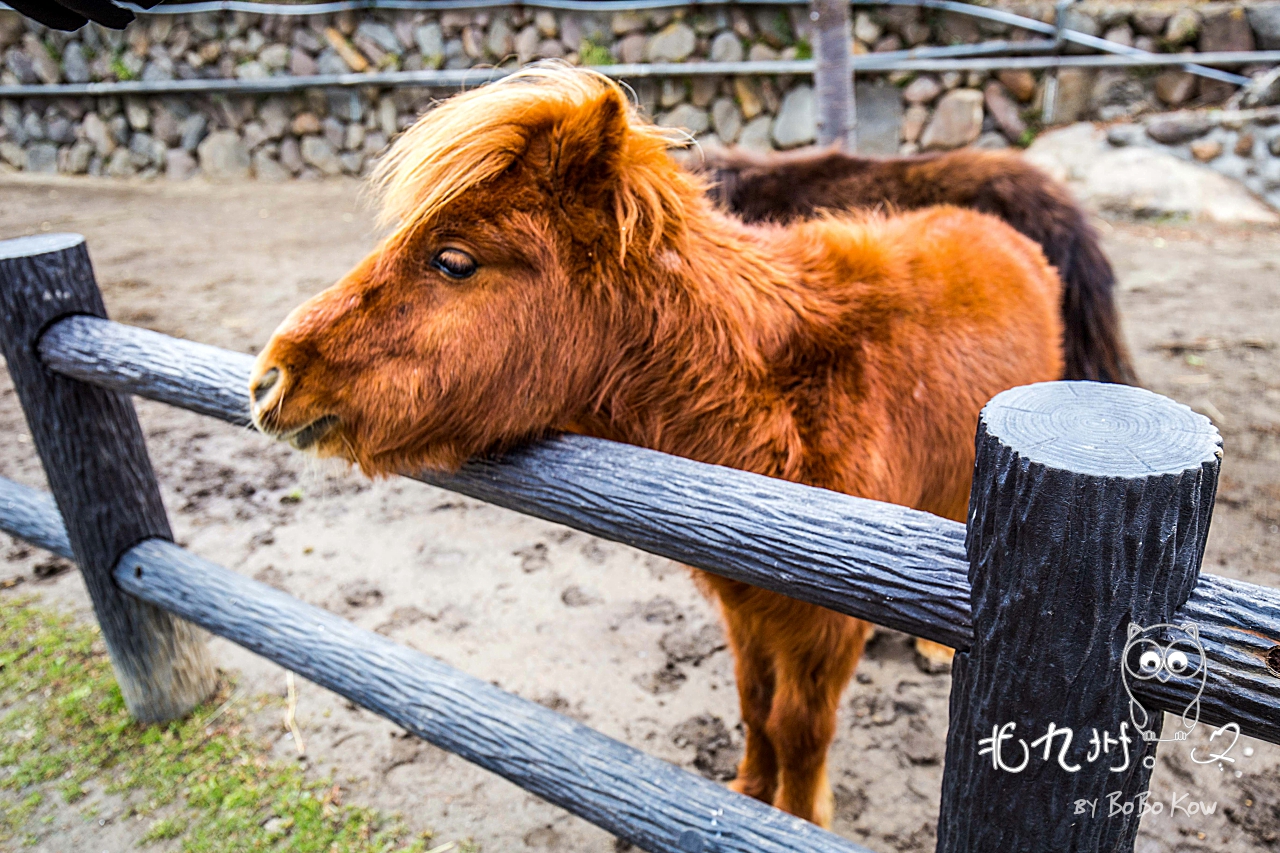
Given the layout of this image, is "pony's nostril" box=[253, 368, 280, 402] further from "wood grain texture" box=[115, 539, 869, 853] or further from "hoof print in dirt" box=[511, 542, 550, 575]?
"hoof print in dirt" box=[511, 542, 550, 575]

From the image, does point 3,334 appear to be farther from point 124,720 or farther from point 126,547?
point 124,720

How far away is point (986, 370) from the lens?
193 centimetres

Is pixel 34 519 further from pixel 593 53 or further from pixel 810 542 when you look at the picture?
pixel 593 53

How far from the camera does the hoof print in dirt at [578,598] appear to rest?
10.0 feet

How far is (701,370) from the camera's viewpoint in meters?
1.59

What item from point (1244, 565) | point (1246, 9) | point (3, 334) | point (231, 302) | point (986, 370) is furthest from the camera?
point (1246, 9)

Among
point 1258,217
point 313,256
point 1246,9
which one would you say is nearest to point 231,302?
point 313,256

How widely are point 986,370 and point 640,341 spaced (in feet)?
2.89

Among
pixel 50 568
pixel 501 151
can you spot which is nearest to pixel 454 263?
pixel 501 151

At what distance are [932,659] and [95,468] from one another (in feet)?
8.56

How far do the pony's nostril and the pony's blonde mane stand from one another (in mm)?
331

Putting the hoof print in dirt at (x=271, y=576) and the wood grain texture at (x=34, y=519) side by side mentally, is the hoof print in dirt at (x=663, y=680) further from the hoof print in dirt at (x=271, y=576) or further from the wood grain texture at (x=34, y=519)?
the wood grain texture at (x=34, y=519)

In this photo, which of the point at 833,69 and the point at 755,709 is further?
the point at 833,69

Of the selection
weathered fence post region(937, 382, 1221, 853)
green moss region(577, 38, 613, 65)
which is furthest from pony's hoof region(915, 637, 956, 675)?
green moss region(577, 38, 613, 65)
